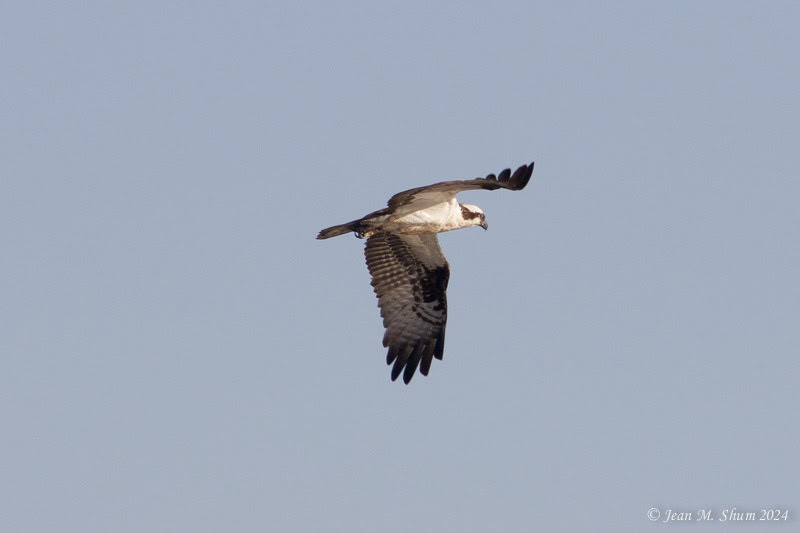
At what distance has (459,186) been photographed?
16.7 metres

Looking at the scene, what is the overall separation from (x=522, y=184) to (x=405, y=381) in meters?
4.53

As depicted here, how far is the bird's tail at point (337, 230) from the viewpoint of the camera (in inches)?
731

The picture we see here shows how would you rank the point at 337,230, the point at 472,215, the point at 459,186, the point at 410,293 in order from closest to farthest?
the point at 459,186
the point at 337,230
the point at 472,215
the point at 410,293

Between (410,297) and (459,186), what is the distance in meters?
4.06

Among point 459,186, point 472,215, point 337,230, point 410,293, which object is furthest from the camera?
point 410,293

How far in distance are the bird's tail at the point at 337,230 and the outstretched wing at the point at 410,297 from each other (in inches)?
46.9

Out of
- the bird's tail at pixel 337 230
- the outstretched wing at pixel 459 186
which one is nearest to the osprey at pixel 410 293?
the bird's tail at pixel 337 230

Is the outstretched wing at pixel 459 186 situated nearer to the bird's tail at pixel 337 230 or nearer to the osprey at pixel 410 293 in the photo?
the bird's tail at pixel 337 230

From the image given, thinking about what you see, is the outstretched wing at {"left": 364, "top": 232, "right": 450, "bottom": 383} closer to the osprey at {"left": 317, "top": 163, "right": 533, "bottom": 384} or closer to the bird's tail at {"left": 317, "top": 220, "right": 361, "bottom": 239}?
the osprey at {"left": 317, "top": 163, "right": 533, "bottom": 384}

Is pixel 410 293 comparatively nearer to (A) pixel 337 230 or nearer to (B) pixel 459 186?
(A) pixel 337 230

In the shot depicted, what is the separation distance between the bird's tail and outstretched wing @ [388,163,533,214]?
78cm

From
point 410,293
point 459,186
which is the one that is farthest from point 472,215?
point 459,186

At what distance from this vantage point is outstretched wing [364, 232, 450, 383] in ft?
66.1

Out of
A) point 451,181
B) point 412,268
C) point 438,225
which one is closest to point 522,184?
point 451,181
